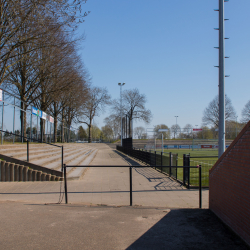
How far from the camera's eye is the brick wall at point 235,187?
4086 millimetres

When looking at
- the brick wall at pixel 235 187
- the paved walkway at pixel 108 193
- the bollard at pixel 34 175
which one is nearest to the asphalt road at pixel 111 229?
the brick wall at pixel 235 187

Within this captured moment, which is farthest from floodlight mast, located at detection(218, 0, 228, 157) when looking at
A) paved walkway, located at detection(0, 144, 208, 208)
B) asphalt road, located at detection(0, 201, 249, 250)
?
asphalt road, located at detection(0, 201, 249, 250)

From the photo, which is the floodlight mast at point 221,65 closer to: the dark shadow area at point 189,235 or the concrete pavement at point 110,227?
the concrete pavement at point 110,227

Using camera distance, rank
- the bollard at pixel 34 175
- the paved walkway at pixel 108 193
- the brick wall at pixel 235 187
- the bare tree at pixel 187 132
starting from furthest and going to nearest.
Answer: the bare tree at pixel 187 132 < the bollard at pixel 34 175 < the paved walkway at pixel 108 193 < the brick wall at pixel 235 187

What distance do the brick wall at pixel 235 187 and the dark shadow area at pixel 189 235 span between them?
0.17m

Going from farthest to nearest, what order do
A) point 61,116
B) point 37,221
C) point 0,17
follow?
point 61,116, point 0,17, point 37,221

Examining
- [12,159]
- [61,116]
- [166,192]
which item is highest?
[61,116]

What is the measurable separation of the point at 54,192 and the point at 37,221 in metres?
3.55

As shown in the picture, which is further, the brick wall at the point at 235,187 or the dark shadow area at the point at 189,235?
the brick wall at the point at 235,187

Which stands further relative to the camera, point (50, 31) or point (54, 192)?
point (50, 31)

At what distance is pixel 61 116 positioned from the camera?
41156mm

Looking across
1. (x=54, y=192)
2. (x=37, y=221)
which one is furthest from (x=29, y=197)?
(x=37, y=221)

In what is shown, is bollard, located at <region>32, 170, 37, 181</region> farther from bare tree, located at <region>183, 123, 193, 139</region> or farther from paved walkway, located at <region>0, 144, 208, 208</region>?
bare tree, located at <region>183, 123, 193, 139</region>

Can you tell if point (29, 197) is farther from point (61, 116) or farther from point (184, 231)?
point (61, 116)
